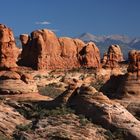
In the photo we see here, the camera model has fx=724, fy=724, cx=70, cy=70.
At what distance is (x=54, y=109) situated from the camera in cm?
6700

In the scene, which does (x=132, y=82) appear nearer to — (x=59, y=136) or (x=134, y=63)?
(x=134, y=63)

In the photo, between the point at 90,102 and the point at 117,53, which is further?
the point at 117,53

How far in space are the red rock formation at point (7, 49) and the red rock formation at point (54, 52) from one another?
9.46 m

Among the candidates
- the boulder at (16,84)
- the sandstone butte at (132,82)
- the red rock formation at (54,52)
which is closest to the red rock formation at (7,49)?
the red rock formation at (54,52)

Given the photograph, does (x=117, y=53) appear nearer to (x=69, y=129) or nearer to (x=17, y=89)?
(x=17, y=89)

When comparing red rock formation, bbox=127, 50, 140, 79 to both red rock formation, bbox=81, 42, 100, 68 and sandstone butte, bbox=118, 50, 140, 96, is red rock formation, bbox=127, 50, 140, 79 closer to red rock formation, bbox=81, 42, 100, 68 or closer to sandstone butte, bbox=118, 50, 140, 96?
sandstone butte, bbox=118, 50, 140, 96

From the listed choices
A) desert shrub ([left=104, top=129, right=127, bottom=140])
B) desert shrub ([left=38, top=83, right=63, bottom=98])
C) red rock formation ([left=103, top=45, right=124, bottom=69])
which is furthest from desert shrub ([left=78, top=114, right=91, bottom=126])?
red rock formation ([left=103, top=45, right=124, bottom=69])

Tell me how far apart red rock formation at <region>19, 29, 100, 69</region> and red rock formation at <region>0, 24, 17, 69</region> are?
9.46 metres

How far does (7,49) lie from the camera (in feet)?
374

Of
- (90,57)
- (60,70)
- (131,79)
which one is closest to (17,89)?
(131,79)

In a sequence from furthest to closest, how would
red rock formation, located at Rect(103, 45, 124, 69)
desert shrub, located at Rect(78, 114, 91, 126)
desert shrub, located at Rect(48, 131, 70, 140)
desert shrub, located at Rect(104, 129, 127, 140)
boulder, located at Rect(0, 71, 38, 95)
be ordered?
1. red rock formation, located at Rect(103, 45, 124, 69)
2. boulder, located at Rect(0, 71, 38, 95)
3. desert shrub, located at Rect(78, 114, 91, 126)
4. desert shrub, located at Rect(104, 129, 127, 140)
5. desert shrub, located at Rect(48, 131, 70, 140)

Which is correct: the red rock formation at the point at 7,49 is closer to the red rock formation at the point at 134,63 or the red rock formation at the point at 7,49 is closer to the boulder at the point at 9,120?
the red rock formation at the point at 134,63

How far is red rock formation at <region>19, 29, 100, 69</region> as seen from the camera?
4931 inches

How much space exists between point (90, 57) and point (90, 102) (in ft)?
227
